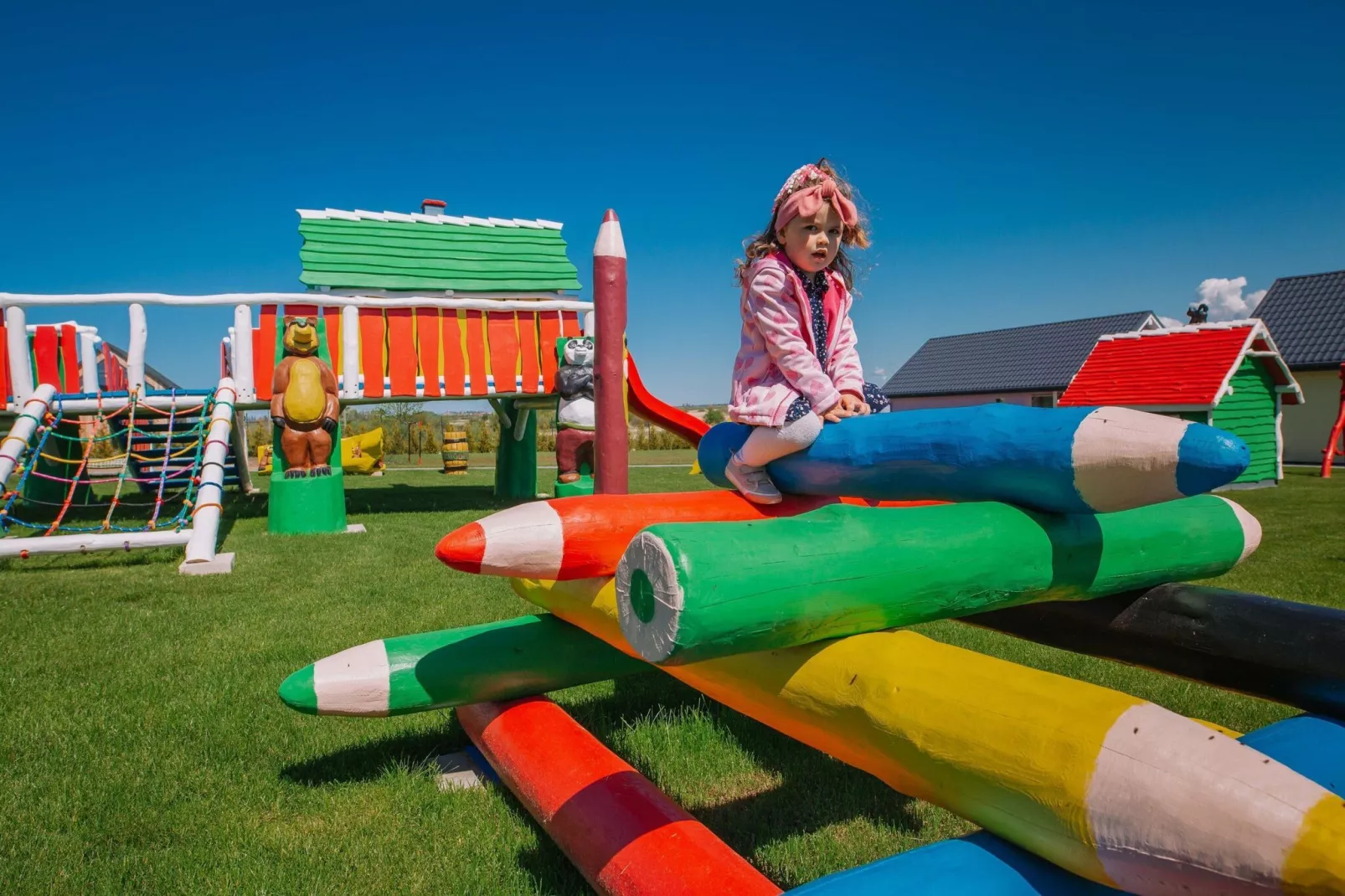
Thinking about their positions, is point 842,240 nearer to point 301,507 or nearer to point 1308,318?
point 301,507

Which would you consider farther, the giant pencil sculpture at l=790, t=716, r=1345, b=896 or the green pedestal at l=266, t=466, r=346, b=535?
the green pedestal at l=266, t=466, r=346, b=535

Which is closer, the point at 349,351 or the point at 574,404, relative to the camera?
the point at 349,351

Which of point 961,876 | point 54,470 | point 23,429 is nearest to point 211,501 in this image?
point 23,429

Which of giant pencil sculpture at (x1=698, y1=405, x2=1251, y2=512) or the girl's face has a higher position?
the girl's face

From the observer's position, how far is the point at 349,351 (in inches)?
409

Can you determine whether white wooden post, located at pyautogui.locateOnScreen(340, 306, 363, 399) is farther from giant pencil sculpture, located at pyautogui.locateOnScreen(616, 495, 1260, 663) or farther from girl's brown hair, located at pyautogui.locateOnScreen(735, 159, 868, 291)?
giant pencil sculpture, located at pyautogui.locateOnScreen(616, 495, 1260, 663)

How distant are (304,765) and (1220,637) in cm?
317

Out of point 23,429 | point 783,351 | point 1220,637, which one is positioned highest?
point 783,351

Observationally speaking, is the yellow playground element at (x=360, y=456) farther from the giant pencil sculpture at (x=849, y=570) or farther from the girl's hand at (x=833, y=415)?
the giant pencil sculpture at (x=849, y=570)

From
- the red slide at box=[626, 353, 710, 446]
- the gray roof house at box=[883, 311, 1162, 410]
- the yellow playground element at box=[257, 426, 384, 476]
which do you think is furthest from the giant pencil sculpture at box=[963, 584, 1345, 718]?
the gray roof house at box=[883, 311, 1162, 410]

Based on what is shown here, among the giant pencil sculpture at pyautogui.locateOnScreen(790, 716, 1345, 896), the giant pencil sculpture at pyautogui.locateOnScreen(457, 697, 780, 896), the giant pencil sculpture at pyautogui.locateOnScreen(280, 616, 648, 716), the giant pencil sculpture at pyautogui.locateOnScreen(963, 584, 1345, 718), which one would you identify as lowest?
the giant pencil sculpture at pyautogui.locateOnScreen(457, 697, 780, 896)

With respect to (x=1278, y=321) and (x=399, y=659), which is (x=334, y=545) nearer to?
(x=399, y=659)

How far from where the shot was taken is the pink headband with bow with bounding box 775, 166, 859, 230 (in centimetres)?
286

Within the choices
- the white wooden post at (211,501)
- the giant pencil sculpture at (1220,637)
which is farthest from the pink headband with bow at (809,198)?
the white wooden post at (211,501)
